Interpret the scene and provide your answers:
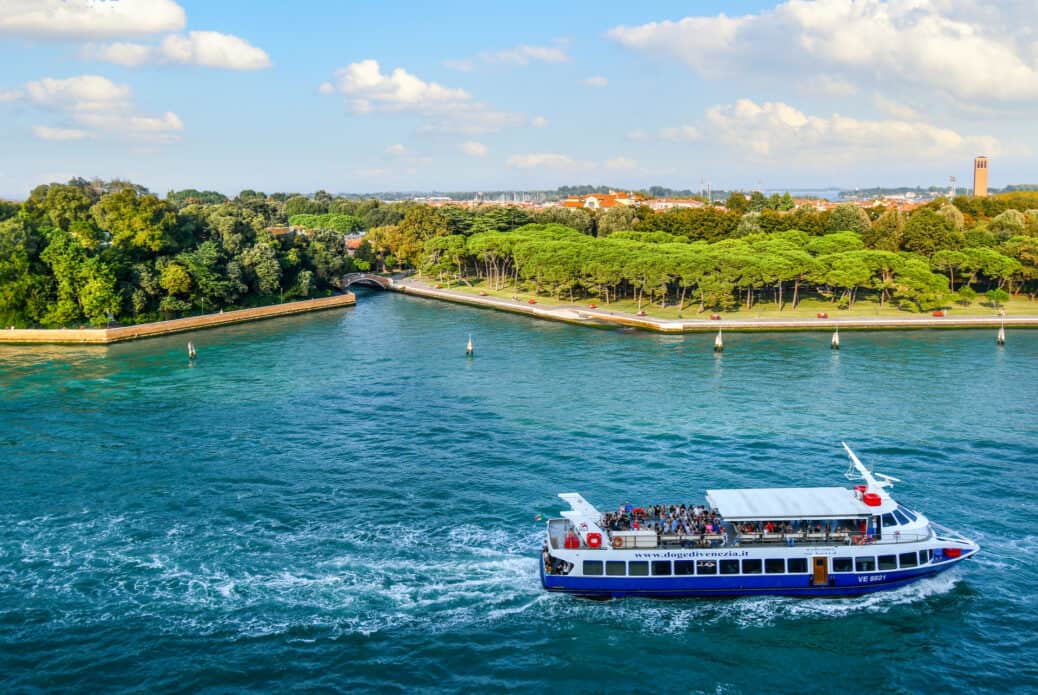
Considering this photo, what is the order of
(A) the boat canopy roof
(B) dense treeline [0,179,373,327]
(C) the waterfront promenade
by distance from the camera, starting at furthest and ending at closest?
(B) dense treeline [0,179,373,327] < (C) the waterfront promenade < (A) the boat canopy roof

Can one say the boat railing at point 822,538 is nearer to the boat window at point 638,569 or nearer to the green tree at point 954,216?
the boat window at point 638,569

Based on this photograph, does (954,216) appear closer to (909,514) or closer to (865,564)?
(909,514)

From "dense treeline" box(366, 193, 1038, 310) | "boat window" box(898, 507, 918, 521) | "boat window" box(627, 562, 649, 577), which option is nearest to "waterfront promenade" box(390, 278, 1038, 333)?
"dense treeline" box(366, 193, 1038, 310)

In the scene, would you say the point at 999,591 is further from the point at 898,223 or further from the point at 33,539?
the point at 898,223

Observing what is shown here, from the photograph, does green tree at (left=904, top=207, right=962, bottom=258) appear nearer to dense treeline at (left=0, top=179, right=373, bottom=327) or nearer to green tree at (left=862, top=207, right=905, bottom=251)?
green tree at (left=862, top=207, right=905, bottom=251)

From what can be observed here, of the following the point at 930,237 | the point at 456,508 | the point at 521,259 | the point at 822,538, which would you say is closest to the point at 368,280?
the point at 521,259

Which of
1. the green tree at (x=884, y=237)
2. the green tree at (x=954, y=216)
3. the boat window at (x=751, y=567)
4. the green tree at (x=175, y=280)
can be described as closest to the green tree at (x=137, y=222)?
the green tree at (x=175, y=280)
